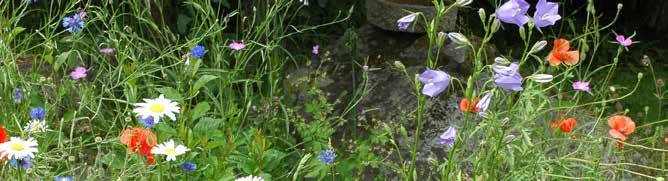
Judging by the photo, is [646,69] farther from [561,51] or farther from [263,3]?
[561,51]

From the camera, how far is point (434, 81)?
180cm

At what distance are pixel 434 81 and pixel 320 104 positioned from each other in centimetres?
139

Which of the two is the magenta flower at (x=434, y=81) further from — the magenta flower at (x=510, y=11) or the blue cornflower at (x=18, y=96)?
the blue cornflower at (x=18, y=96)

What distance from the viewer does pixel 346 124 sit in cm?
355

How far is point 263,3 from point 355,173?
0.72 m

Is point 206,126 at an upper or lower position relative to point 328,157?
upper

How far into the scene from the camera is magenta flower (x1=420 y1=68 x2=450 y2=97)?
1795 millimetres

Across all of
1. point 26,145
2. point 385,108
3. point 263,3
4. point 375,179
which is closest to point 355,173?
point 375,179

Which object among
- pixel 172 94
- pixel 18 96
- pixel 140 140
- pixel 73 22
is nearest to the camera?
pixel 140 140

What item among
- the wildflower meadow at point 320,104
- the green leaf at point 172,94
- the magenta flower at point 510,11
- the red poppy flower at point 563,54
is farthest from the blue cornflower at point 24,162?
the red poppy flower at point 563,54

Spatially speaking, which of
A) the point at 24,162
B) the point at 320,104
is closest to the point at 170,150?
the point at 24,162

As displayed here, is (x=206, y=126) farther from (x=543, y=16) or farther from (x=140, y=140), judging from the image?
(x=543, y=16)

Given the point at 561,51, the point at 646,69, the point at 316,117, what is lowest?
the point at 646,69

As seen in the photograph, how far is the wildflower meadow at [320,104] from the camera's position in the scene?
2.12m
